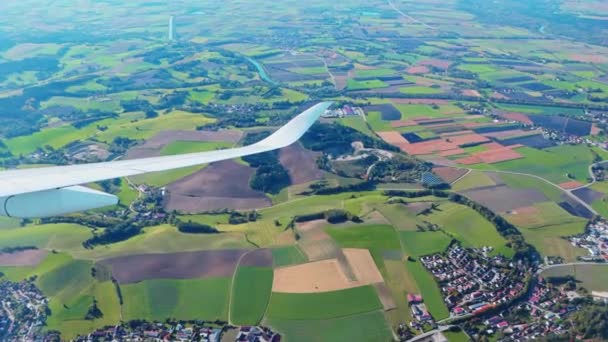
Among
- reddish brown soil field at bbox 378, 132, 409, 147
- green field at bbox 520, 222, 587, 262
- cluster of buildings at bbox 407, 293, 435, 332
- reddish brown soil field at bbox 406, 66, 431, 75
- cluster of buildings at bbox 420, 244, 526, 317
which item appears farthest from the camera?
reddish brown soil field at bbox 406, 66, 431, 75

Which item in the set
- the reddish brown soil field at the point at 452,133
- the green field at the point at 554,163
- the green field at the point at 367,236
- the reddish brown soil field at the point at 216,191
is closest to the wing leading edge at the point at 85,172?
the green field at the point at 367,236

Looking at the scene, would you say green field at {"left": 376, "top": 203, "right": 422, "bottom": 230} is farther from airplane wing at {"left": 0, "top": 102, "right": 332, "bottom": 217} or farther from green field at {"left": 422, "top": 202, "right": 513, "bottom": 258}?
airplane wing at {"left": 0, "top": 102, "right": 332, "bottom": 217}

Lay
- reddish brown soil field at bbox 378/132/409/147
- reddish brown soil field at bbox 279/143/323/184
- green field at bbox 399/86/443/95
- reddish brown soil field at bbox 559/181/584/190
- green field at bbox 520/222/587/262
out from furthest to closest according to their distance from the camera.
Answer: green field at bbox 399/86/443/95
reddish brown soil field at bbox 378/132/409/147
reddish brown soil field at bbox 279/143/323/184
reddish brown soil field at bbox 559/181/584/190
green field at bbox 520/222/587/262

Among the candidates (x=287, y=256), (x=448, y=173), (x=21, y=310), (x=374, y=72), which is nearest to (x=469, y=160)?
(x=448, y=173)

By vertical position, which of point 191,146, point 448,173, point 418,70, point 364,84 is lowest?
point 191,146

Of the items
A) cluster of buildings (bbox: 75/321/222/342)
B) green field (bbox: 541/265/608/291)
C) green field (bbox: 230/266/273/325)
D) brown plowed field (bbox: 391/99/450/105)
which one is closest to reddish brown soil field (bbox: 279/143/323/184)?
green field (bbox: 230/266/273/325)

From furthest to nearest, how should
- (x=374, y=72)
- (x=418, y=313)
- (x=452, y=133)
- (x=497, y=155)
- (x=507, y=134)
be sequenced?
(x=374, y=72) < (x=452, y=133) < (x=507, y=134) < (x=497, y=155) < (x=418, y=313)

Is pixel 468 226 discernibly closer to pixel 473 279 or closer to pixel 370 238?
pixel 473 279

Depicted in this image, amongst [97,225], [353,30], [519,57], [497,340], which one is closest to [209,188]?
[97,225]
